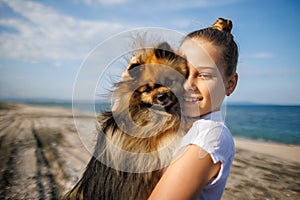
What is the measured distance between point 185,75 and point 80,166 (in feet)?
14.6

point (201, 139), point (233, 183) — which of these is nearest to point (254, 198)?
point (233, 183)

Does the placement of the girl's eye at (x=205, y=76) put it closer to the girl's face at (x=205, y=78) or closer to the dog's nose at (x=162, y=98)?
the girl's face at (x=205, y=78)

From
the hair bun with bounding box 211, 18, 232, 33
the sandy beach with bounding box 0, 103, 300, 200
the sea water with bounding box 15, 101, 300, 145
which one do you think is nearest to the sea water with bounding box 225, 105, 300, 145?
the sea water with bounding box 15, 101, 300, 145

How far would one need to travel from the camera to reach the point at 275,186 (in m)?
5.22

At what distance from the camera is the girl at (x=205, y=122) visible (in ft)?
4.44

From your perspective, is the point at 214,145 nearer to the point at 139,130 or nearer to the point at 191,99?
the point at 191,99

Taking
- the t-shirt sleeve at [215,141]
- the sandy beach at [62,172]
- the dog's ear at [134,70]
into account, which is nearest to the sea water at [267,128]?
the t-shirt sleeve at [215,141]

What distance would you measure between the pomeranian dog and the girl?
24 cm

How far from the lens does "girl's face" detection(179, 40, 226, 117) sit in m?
1.79

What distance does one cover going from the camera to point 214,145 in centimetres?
139

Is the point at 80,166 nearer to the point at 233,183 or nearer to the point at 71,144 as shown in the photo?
the point at 71,144

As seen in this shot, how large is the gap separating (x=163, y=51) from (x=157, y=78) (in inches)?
10.7

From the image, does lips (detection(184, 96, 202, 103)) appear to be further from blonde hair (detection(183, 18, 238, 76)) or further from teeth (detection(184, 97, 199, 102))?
blonde hair (detection(183, 18, 238, 76))

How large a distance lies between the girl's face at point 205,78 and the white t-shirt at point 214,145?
285mm
